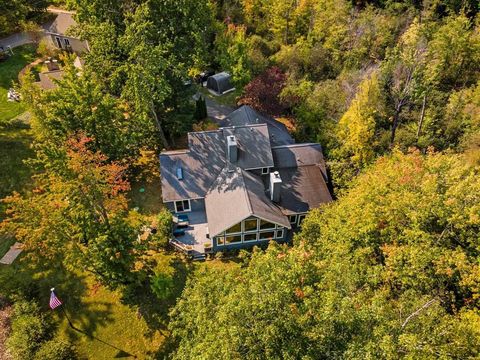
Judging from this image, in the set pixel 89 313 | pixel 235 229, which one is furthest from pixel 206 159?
pixel 89 313

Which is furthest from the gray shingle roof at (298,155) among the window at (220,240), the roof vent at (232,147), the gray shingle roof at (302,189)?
the window at (220,240)

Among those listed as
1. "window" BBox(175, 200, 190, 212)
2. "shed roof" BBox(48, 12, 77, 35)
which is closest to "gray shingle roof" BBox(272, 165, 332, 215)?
"window" BBox(175, 200, 190, 212)

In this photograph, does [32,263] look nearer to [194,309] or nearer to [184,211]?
[184,211]

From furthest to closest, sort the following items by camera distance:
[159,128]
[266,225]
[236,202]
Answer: [159,128]
[236,202]
[266,225]

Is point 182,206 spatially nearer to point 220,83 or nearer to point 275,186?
point 275,186

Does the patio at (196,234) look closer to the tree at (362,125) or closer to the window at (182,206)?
the window at (182,206)

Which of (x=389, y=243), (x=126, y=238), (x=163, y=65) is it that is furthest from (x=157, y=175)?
(x=389, y=243)

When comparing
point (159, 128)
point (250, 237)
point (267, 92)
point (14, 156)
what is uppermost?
point (267, 92)
